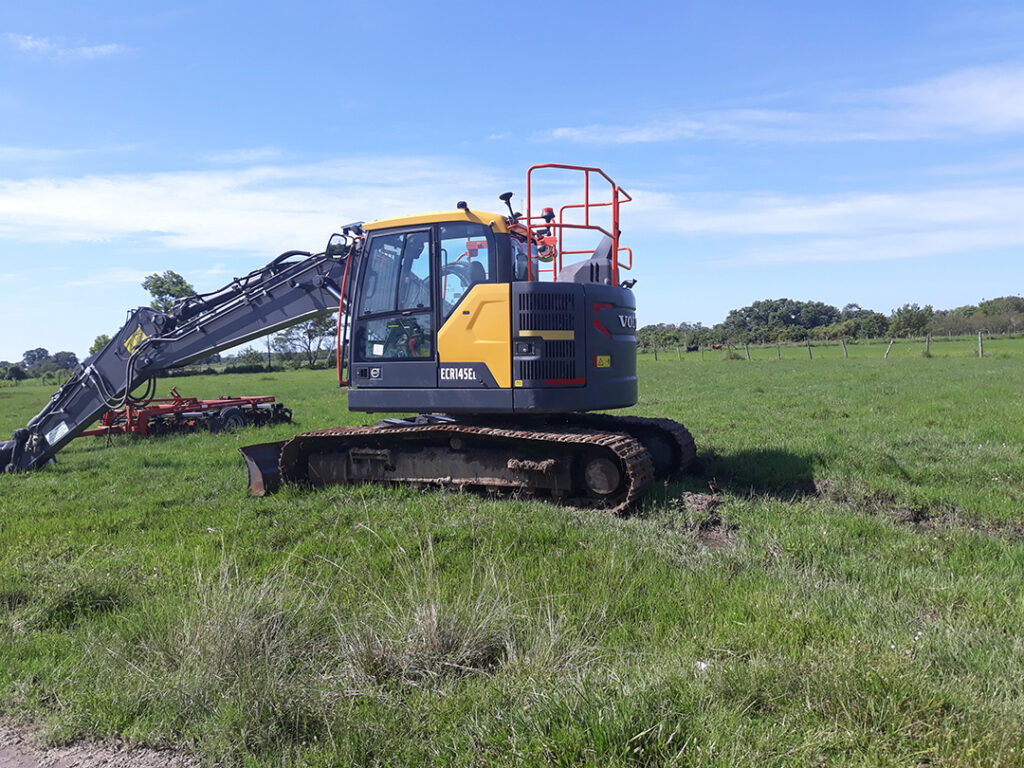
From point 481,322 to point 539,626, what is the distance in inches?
178

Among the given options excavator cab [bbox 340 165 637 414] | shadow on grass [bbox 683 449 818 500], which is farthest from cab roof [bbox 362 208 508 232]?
shadow on grass [bbox 683 449 818 500]

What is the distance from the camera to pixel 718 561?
554cm

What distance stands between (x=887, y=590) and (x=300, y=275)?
25.6 feet

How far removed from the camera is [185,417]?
52.0ft

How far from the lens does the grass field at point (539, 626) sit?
10.1 ft

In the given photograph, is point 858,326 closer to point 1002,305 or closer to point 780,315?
point 1002,305

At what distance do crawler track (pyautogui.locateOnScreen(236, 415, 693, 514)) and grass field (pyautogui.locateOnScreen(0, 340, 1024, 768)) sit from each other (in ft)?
1.31

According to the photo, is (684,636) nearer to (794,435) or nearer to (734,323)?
(794,435)

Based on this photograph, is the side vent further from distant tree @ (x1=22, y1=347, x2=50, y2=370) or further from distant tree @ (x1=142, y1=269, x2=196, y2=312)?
distant tree @ (x1=22, y1=347, x2=50, y2=370)

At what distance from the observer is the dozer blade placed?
894cm

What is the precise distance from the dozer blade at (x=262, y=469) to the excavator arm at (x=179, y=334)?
6.16ft

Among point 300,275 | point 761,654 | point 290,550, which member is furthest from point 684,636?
point 300,275

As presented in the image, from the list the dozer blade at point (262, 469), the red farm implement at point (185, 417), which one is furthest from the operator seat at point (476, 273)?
the red farm implement at point (185, 417)

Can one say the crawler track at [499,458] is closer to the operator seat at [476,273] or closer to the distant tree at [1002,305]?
the operator seat at [476,273]
